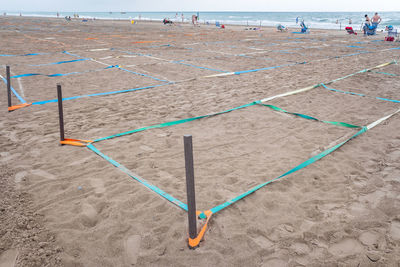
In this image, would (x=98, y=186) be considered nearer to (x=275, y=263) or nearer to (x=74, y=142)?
(x=74, y=142)

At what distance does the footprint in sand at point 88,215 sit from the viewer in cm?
248

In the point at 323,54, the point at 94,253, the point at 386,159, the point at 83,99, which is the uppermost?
the point at 323,54

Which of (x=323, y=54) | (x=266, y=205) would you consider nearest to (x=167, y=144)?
(x=266, y=205)

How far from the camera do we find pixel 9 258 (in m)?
2.10

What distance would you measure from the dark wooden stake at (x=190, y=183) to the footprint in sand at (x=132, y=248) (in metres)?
0.43

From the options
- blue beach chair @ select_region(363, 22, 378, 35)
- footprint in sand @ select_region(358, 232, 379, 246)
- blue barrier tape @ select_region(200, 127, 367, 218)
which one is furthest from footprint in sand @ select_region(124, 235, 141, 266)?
blue beach chair @ select_region(363, 22, 378, 35)

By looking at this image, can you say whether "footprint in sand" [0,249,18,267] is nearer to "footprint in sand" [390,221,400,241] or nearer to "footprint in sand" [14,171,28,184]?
"footprint in sand" [14,171,28,184]

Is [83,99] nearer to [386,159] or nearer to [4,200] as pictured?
[4,200]

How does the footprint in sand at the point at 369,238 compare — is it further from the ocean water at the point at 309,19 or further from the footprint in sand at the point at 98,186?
the ocean water at the point at 309,19

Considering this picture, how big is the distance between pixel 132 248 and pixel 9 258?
888 millimetres

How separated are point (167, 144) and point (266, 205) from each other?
177 centimetres

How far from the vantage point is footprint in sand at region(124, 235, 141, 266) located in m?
2.10

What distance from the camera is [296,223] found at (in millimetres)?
2453

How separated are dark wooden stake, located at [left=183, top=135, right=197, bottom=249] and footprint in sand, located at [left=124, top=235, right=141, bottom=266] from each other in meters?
0.43
